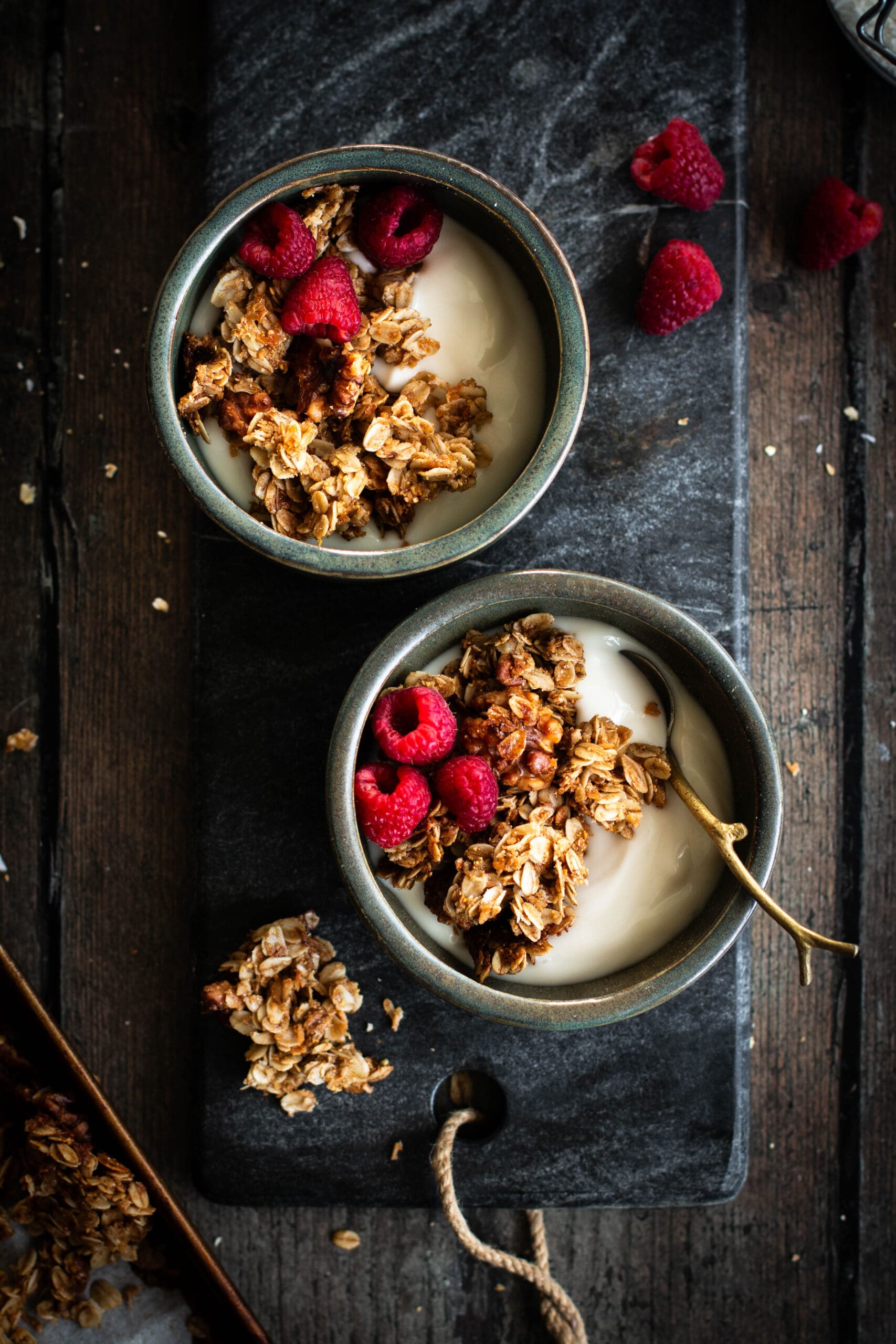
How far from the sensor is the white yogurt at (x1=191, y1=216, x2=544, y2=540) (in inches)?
32.9

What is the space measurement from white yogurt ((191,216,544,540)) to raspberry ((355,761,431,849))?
206mm

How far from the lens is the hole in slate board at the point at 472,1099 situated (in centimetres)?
98

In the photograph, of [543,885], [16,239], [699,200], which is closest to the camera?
[543,885]

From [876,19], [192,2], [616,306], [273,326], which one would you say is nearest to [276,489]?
[273,326]

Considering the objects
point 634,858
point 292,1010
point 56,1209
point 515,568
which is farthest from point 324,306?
point 56,1209

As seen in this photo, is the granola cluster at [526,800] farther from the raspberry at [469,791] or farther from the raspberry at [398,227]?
the raspberry at [398,227]

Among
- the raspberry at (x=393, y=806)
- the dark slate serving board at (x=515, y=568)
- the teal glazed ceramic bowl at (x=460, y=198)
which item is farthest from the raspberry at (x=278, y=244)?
the raspberry at (x=393, y=806)

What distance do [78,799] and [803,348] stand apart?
3.08 feet

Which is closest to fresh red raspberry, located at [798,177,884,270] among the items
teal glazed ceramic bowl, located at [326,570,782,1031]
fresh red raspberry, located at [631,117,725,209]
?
fresh red raspberry, located at [631,117,725,209]

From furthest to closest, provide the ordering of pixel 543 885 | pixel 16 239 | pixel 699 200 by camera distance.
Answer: pixel 16 239
pixel 699 200
pixel 543 885

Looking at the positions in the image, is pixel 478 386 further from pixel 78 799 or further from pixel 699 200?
pixel 78 799

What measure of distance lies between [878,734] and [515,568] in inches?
18.5

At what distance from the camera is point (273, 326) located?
0.80 meters

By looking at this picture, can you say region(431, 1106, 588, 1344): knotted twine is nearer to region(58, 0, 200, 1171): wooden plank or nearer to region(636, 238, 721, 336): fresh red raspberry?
region(58, 0, 200, 1171): wooden plank
